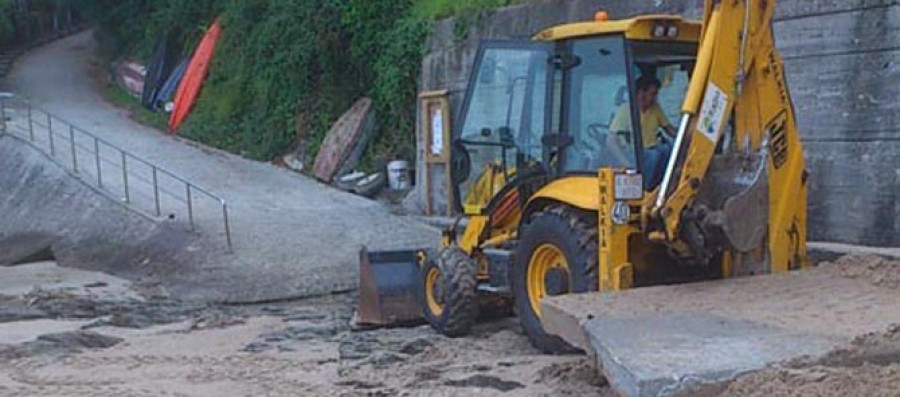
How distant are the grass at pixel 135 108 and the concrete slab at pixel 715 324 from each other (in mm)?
21279

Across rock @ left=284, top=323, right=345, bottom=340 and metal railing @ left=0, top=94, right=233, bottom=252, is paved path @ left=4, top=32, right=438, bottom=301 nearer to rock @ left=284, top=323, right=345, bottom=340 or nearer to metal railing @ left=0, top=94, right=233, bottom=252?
metal railing @ left=0, top=94, right=233, bottom=252

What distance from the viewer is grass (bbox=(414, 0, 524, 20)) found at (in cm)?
1855

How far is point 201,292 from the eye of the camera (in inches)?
592

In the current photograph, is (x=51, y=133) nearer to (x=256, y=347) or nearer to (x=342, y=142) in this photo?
(x=342, y=142)

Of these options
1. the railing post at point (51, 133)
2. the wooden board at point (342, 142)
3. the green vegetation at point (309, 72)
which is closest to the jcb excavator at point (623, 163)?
the green vegetation at point (309, 72)

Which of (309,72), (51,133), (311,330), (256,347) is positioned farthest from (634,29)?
(51,133)

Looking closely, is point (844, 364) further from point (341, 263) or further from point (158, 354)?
point (341, 263)

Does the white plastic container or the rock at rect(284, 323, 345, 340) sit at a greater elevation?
the white plastic container

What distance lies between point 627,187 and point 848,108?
355cm

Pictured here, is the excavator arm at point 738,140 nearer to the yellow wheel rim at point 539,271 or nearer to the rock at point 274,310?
the yellow wheel rim at point 539,271

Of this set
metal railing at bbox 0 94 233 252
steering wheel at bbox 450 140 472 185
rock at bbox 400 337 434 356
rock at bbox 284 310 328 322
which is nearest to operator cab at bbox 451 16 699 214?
steering wheel at bbox 450 140 472 185

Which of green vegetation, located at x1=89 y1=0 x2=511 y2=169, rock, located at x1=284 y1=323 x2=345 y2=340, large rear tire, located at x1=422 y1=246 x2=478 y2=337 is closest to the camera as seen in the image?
large rear tire, located at x1=422 y1=246 x2=478 y2=337

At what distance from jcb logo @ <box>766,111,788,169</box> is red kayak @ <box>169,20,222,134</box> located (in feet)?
66.4

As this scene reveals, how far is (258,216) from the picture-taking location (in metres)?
18.8
